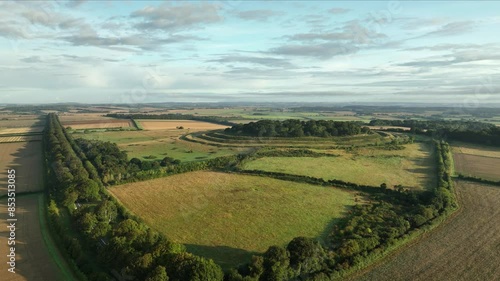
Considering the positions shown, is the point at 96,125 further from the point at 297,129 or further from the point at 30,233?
the point at 30,233

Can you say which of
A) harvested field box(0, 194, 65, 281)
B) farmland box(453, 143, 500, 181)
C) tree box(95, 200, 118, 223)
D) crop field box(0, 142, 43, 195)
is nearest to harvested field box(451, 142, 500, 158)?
farmland box(453, 143, 500, 181)

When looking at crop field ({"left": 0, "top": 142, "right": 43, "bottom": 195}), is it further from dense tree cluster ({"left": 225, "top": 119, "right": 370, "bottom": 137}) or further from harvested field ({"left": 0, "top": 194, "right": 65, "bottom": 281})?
dense tree cluster ({"left": 225, "top": 119, "right": 370, "bottom": 137})

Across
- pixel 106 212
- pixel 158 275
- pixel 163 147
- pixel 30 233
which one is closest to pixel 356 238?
pixel 158 275

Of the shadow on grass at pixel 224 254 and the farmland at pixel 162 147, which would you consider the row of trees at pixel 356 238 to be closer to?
the shadow on grass at pixel 224 254

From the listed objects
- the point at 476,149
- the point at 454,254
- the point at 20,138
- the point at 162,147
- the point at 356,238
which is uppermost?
the point at 476,149

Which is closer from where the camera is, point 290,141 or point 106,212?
point 106,212

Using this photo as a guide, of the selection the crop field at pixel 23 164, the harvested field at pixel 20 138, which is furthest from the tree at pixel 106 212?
the harvested field at pixel 20 138

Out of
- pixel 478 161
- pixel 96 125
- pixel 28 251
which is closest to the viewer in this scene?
pixel 28 251
